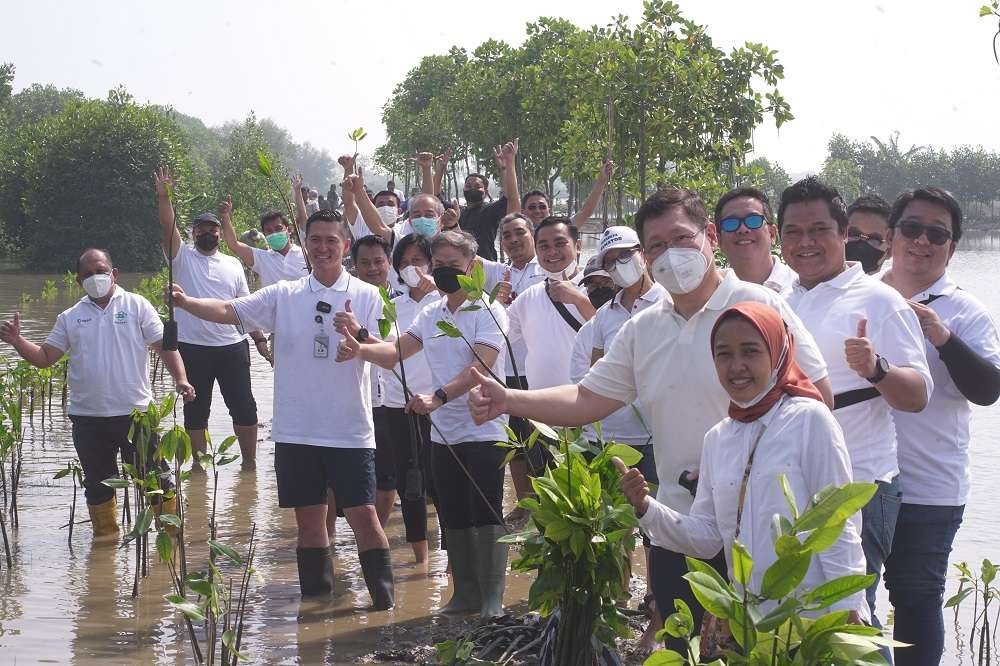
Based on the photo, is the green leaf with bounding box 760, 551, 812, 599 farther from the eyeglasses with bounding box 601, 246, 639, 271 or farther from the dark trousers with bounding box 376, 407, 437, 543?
the dark trousers with bounding box 376, 407, 437, 543

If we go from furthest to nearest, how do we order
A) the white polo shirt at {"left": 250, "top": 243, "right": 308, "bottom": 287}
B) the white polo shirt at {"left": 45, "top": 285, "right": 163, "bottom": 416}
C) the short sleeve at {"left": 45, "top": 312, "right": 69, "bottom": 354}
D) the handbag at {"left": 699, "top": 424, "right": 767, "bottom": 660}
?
the white polo shirt at {"left": 250, "top": 243, "right": 308, "bottom": 287}
the short sleeve at {"left": 45, "top": 312, "right": 69, "bottom": 354}
the white polo shirt at {"left": 45, "top": 285, "right": 163, "bottom": 416}
the handbag at {"left": 699, "top": 424, "right": 767, "bottom": 660}

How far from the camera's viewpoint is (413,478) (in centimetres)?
674

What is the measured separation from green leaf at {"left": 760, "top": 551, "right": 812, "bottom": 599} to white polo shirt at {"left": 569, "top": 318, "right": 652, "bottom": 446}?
3.94m

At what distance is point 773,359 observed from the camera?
3475 millimetres

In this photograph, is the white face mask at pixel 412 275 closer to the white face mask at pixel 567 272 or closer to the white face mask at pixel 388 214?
the white face mask at pixel 567 272

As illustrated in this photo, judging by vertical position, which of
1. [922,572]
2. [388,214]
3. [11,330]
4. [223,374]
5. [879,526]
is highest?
[388,214]

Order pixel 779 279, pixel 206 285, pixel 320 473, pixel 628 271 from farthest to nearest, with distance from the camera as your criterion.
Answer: pixel 206 285 → pixel 320 473 → pixel 628 271 → pixel 779 279

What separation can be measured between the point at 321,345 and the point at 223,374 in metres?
4.12

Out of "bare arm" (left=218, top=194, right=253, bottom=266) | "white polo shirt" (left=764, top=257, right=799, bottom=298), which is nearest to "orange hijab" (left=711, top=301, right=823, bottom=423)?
"white polo shirt" (left=764, top=257, right=799, bottom=298)

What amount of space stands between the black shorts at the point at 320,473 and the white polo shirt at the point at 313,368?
0.16ft

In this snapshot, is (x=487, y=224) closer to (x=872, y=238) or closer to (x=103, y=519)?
(x=103, y=519)

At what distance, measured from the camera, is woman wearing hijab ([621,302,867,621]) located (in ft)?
11.1

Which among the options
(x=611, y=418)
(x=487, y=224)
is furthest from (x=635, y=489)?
(x=487, y=224)

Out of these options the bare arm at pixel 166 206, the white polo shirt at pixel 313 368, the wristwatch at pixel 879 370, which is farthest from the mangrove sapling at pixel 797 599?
the bare arm at pixel 166 206
